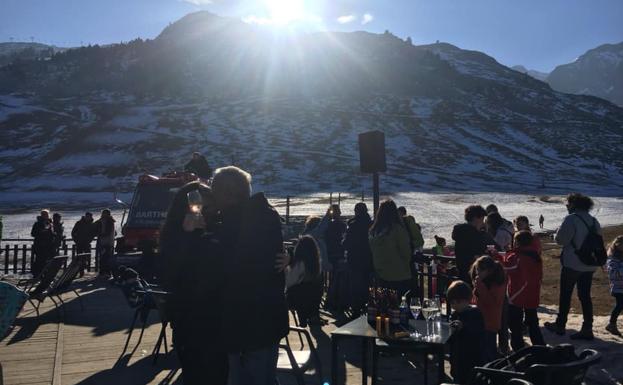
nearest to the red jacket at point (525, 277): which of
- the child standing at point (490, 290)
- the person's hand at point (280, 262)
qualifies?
the child standing at point (490, 290)

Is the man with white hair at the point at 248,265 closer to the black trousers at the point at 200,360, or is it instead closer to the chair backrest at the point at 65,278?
the black trousers at the point at 200,360

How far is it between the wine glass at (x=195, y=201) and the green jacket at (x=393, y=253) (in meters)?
Result: 4.13

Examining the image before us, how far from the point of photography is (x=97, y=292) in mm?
11438

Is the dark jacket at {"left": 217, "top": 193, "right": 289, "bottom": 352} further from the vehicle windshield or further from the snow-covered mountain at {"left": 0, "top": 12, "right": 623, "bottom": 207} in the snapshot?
the snow-covered mountain at {"left": 0, "top": 12, "right": 623, "bottom": 207}

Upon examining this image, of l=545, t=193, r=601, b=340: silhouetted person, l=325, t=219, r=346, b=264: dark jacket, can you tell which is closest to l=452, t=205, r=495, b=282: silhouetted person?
l=545, t=193, r=601, b=340: silhouetted person

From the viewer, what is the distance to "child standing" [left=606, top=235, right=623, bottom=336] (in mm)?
7465

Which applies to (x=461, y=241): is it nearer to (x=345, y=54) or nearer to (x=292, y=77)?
(x=292, y=77)

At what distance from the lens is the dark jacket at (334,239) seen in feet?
32.5

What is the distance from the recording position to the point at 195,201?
3.43m

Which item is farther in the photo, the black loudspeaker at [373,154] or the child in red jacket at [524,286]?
the black loudspeaker at [373,154]

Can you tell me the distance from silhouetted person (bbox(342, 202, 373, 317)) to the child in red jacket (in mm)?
2338

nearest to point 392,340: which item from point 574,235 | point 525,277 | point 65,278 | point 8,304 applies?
point 525,277

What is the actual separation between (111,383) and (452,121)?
114 metres

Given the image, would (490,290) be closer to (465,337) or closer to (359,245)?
(465,337)
